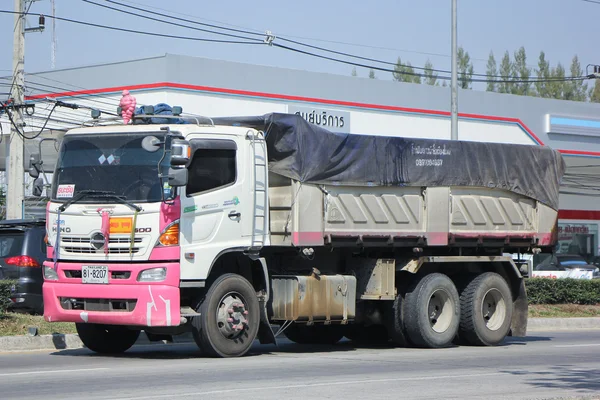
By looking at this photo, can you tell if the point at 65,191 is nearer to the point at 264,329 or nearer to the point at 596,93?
the point at 264,329

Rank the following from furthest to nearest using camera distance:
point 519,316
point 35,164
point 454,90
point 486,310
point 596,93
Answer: point 596,93 < point 454,90 < point 519,316 < point 486,310 < point 35,164

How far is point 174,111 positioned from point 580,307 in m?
12.5

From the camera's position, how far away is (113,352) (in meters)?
13.9

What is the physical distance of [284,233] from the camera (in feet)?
44.5

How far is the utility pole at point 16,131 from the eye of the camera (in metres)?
22.5

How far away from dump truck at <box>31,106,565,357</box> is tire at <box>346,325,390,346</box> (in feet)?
0.15

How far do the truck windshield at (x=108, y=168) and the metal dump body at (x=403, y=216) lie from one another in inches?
81.2

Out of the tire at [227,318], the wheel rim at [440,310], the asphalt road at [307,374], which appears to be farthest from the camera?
the wheel rim at [440,310]

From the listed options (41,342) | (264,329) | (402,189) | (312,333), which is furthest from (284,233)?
(41,342)

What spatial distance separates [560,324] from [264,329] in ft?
30.3

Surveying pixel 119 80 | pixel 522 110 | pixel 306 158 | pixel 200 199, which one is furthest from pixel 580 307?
pixel 522 110

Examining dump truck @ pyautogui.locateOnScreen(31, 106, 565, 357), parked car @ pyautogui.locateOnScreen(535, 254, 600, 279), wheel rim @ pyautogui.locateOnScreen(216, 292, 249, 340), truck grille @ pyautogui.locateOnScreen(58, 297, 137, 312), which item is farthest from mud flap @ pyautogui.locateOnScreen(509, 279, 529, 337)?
parked car @ pyautogui.locateOnScreen(535, 254, 600, 279)

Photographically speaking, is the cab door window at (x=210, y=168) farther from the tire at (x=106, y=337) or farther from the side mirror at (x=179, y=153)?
the tire at (x=106, y=337)

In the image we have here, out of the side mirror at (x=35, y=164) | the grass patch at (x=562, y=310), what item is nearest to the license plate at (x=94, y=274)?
the side mirror at (x=35, y=164)
